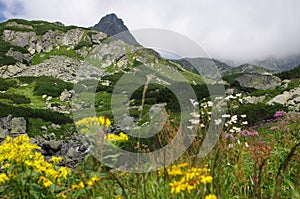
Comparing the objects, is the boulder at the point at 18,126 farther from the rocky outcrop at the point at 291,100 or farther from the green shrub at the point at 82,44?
the green shrub at the point at 82,44

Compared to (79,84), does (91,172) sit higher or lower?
lower

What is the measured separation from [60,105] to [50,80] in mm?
22198

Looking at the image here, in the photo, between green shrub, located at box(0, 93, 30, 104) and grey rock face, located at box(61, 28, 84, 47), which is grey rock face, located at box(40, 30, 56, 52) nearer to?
grey rock face, located at box(61, 28, 84, 47)

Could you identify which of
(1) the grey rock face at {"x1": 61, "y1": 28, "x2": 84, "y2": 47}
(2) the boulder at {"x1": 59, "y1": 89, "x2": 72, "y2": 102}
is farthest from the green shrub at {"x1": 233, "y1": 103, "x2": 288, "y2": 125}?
(1) the grey rock face at {"x1": 61, "y1": 28, "x2": 84, "y2": 47}

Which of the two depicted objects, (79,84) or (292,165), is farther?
(79,84)

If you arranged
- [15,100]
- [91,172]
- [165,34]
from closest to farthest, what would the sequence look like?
[91,172] < [165,34] < [15,100]

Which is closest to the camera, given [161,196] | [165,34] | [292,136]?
[161,196]

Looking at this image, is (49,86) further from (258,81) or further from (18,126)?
(258,81)

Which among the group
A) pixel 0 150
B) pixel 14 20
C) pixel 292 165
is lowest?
pixel 292 165

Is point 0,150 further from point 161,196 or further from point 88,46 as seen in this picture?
point 88,46

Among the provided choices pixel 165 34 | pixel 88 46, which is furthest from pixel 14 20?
pixel 165 34

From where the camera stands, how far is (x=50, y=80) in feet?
249

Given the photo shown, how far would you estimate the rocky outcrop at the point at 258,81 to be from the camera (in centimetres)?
3953

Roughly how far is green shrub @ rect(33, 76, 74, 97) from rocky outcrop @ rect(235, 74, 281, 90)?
37.3 m
